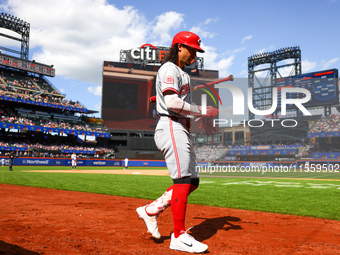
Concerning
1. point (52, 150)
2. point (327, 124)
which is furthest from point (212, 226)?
point (327, 124)

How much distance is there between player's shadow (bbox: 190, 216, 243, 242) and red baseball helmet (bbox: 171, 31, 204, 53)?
2196 millimetres

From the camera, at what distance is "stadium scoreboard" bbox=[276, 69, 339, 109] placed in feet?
136

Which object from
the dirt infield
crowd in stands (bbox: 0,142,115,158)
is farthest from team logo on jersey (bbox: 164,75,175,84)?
crowd in stands (bbox: 0,142,115,158)

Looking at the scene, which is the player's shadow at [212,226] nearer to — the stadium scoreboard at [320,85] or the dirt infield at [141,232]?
the dirt infield at [141,232]

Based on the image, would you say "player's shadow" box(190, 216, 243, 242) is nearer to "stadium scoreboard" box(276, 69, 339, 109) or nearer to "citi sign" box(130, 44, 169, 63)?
"stadium scoreboard" box(276, 69, 339, 109)

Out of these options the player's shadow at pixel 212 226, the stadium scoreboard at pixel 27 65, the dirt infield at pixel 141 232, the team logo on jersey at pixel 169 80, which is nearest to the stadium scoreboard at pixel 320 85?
the dirt infield at pixel 141 232

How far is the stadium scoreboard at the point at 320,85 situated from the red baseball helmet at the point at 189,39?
4500 cm

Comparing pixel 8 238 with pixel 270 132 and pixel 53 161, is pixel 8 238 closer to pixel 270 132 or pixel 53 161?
pixel 53 161

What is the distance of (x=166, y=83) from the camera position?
9.25 feet

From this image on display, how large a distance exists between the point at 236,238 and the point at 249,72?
53933 mm

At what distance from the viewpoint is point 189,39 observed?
3.03 metres

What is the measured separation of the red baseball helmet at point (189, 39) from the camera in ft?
9.93

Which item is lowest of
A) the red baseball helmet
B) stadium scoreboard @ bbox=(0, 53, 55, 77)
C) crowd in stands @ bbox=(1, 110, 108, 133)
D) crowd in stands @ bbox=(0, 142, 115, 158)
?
crowd in stands @ bbox=(0, 142, 115, 158)

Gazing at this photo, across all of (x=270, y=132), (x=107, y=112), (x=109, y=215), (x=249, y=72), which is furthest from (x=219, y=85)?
(x=109, y=215)
